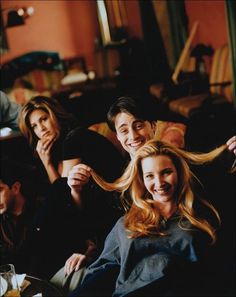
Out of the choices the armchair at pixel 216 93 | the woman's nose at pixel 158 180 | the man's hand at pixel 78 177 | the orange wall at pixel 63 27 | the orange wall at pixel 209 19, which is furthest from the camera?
the armchair at pixel 216 93

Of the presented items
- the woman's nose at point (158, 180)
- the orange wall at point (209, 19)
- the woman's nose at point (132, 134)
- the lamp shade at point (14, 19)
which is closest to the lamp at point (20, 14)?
the lamp shade at point (14, 19)

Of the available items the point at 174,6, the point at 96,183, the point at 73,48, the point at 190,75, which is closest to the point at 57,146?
the point at 96,183

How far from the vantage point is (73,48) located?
189 cm

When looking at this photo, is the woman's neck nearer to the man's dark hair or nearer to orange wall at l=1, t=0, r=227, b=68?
the man's dark hair

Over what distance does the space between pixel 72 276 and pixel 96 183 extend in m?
0.45

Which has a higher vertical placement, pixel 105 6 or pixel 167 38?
pixel 105 6

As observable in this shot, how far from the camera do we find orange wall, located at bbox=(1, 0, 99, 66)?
1.84 metres

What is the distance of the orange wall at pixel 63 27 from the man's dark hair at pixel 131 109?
0.42m

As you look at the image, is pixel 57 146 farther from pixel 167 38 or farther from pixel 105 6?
pixel 167 38

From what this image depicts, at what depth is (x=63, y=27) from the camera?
6.08ft

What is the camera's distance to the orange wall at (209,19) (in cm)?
262

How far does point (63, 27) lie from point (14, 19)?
36cm

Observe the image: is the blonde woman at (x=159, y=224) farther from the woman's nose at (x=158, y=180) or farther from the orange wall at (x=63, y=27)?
the orange wall at (x=63, y=27)

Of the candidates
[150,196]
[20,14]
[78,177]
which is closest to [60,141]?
[78,177]
